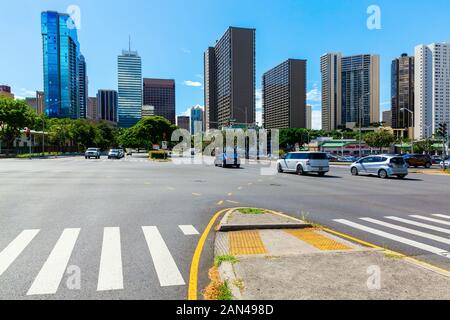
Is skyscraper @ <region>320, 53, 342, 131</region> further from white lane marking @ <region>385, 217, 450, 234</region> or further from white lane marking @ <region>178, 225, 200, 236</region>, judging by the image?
white lane marking @ <region>178, 225, 200, 236</region>

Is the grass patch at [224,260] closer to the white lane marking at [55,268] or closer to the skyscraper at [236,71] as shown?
the white lane marking at [55,268]

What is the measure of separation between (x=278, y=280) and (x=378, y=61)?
100135 mm

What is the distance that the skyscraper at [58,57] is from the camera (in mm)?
78312

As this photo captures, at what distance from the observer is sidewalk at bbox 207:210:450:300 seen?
445 centimetres

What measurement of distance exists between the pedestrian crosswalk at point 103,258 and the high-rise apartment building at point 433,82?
64722mm

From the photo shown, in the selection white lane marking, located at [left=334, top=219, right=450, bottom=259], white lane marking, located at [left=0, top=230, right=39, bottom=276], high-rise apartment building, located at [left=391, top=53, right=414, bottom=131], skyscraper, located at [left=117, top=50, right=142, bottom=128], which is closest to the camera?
white lane marking, located at [left=0, top=230, right=39, bottom=276]

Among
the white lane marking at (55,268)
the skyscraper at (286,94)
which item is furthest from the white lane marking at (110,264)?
the skyscraper at (286,94)

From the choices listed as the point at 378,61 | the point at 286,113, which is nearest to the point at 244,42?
the point at 378,61

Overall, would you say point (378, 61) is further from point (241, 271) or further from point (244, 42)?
point (241, 271)

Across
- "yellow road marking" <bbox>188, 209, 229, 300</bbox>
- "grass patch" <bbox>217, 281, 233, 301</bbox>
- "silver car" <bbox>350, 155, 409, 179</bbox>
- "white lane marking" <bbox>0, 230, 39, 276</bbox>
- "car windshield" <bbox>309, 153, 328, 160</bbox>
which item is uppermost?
"car windshield" <bbox>309, 153, 328, 160</bbox>

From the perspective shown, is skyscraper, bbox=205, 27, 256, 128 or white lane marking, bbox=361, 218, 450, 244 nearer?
white lane marking, bbox=361, 218, 450, 244

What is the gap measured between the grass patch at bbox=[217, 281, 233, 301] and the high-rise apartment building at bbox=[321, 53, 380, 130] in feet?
263

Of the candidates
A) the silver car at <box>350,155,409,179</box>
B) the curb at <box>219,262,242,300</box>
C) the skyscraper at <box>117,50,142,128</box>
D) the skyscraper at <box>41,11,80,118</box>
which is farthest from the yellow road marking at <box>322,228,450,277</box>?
the skyscraper at <box>117,50,142,128</box>
